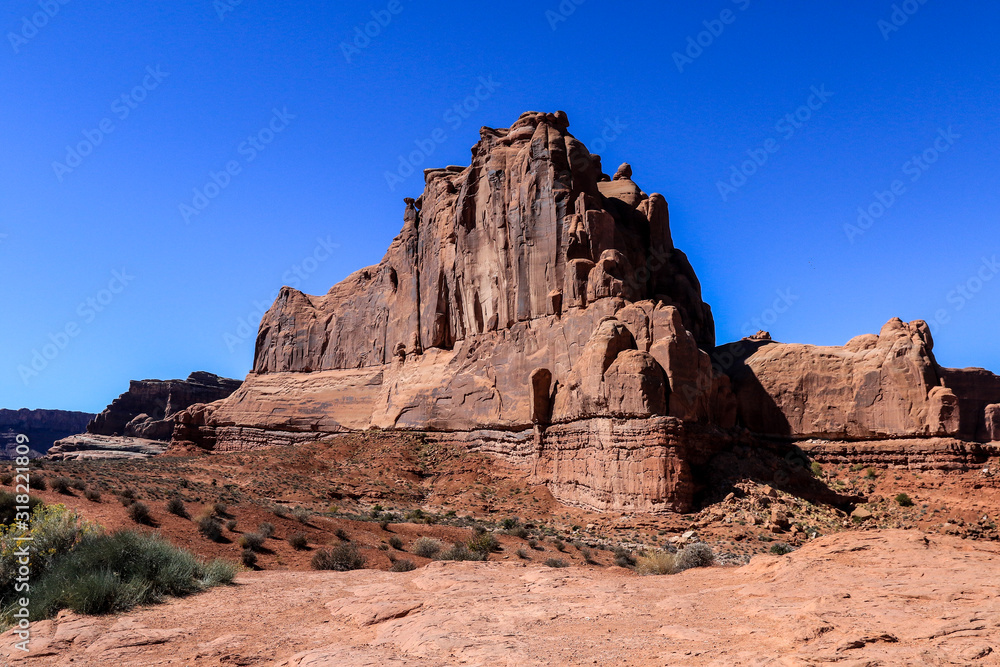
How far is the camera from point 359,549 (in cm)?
2111

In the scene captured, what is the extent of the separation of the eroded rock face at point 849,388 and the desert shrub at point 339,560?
30447mm

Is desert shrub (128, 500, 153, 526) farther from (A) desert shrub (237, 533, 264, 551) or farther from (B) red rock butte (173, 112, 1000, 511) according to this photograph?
(B) red rock butte (173, 112, 1000, 511)

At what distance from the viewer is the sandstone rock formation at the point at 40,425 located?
399ft

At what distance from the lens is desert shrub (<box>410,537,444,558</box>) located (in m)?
21.4

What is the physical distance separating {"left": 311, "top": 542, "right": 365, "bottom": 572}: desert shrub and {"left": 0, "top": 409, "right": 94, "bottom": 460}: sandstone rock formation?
124860mm

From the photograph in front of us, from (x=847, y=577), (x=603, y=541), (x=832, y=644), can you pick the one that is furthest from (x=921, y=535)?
(x=603, y=541)

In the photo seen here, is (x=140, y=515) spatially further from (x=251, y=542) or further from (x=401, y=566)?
(x=401, y=566)

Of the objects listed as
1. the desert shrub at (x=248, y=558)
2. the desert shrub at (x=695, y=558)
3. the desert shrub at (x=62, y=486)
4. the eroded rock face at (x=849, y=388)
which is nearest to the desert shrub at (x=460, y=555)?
the desert shrub at (x=248, y=558)

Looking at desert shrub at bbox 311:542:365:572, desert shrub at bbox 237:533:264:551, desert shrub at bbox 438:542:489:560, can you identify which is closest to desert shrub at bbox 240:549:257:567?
desert shrub at bbox 237:533:264:551

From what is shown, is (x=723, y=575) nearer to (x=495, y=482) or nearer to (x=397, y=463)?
(x=495, y=482)

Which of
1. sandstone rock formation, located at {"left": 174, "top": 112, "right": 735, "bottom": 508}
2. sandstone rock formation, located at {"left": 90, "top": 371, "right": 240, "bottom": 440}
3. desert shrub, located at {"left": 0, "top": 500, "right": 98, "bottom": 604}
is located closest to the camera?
desert shrub, located at {"left": 0, "top": 500, "right": 98, "bottom": 604}

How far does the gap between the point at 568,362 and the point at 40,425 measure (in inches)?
4656

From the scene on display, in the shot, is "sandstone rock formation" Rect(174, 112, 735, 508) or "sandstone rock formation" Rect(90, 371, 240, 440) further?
"sandstone rock formation" Rect(90, 371, 240, 440)

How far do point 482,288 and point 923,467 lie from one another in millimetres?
28711
